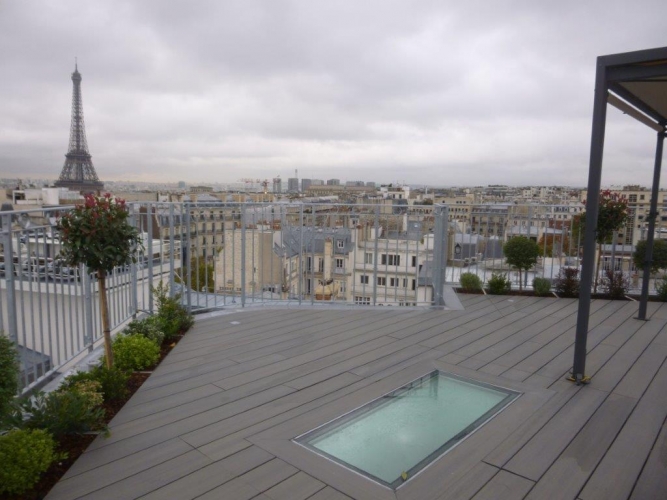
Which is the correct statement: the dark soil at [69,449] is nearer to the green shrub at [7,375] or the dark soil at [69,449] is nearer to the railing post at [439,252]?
the green shrub at [7,375]

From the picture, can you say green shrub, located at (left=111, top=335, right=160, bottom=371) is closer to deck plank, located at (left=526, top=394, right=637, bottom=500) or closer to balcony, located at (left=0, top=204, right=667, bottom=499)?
balcony, located at (left=0, top=204, right=667, bottom=499)

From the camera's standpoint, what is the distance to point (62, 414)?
2.40 m

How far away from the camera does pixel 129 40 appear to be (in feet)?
33.8

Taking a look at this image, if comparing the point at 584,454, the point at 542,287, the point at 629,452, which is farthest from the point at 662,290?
the point at 584,454

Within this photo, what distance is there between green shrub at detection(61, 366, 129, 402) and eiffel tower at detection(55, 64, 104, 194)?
1907 inches

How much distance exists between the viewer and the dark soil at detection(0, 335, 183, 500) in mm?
2023

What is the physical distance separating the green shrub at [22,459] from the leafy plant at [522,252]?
6268 mm

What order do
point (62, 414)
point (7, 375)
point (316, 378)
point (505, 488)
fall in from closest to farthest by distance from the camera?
point (7, 375) → point (505, 488) → point (62, 414) → point (316, 378)

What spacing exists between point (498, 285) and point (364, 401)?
170 inches

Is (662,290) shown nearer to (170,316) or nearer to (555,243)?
(555,243)

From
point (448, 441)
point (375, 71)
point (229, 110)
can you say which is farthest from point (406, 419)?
point (229, 110)

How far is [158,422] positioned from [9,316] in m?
1.23

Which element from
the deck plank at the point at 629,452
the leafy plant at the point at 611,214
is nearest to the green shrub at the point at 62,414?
the deck plank at the point at 629,452

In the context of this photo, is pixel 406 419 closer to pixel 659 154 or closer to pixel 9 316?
pixel 9 316
